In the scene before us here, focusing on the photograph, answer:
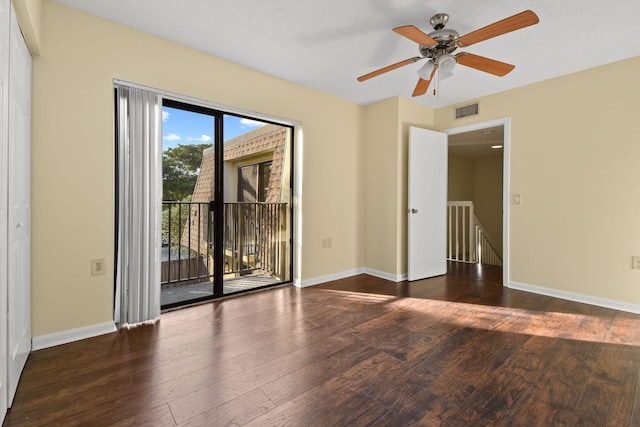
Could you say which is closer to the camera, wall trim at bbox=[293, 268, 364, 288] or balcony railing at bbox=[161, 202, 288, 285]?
balcony railing at bbox=[161, 202, 288, 285]

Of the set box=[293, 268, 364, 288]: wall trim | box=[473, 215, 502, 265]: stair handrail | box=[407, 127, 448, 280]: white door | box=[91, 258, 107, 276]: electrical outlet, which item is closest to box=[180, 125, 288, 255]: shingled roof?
box=[91, 258, 107, 276]: electrical outlet

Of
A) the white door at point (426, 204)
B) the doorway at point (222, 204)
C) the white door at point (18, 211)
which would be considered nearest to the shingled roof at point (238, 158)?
the doorway at point (222, 204)

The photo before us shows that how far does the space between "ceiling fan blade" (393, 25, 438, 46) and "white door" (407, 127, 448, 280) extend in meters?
1.88

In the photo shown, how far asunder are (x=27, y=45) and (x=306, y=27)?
76.3 inches

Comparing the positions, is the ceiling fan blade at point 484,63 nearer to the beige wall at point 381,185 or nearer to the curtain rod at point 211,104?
the beige wall at point 381,185

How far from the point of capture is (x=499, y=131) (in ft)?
15.8

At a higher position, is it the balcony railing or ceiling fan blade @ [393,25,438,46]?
ceiling fan blade @ [393,25,438,46]

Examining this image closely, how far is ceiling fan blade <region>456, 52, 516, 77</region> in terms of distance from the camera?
230 cm

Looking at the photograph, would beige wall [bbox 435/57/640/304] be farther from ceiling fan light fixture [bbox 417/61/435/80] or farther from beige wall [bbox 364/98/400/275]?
ceiling fan light fixture [bbox 417/61/435/80]

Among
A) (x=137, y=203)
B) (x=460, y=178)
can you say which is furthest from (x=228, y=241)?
(x=460, y=178)

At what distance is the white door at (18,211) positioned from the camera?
1.57 metres

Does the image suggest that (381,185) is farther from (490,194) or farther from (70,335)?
(490,194)

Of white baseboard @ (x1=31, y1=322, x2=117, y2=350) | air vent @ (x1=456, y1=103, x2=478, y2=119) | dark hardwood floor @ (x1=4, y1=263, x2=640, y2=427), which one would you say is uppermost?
air vent @ (x1=456, y1=103, x2=478, y2=119)

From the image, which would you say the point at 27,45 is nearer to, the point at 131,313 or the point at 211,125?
the point at 211,125
